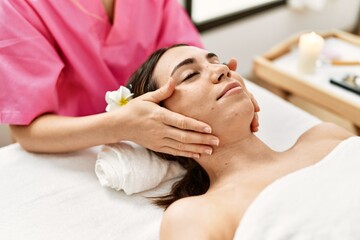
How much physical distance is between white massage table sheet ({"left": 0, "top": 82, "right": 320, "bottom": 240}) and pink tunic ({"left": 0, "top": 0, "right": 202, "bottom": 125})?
15cm

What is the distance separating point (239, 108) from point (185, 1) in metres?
1.40

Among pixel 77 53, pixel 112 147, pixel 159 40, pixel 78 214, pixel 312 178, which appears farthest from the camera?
pixel 159 40

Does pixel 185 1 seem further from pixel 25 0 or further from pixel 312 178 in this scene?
pixel 312 178

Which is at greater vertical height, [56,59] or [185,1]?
[56,59]

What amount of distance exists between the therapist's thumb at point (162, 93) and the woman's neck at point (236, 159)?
21 centimetres

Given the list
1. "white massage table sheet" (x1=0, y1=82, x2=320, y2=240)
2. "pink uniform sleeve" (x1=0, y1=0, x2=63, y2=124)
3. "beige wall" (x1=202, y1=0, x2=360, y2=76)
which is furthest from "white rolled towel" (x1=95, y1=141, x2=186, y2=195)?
"beige wall" (x1=202, y1=0, x2=360, y2=76)

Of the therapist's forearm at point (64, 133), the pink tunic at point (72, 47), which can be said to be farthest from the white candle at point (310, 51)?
the therapist's forearm at point (64, 133)

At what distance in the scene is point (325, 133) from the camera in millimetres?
1227

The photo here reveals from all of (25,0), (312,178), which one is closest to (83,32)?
(25,0)

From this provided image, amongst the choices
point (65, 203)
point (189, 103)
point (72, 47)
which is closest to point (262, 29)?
point (72, 47)

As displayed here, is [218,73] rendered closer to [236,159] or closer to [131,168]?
[236,159]

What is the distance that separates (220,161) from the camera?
43.6 inches

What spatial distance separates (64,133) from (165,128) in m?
0.32

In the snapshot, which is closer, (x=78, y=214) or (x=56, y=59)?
(x=78, y=214)
